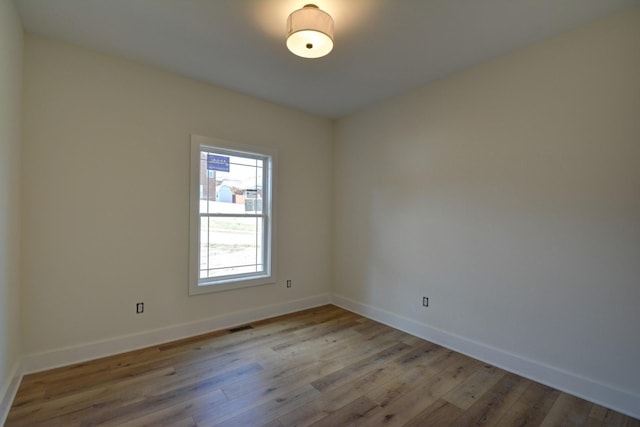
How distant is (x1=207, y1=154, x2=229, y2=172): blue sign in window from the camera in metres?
3.43

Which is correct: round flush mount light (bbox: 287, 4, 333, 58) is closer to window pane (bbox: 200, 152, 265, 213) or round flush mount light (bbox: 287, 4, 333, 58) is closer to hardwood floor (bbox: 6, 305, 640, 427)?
Result: window pane (bbox: 200, 152, 265, 213)

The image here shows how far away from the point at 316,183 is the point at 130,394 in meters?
3.08

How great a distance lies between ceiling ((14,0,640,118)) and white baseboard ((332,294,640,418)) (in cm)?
265

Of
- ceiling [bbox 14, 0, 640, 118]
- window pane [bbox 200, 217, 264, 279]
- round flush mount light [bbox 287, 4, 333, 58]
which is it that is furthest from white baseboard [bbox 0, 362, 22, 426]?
round flush mount light [bbox 287, 4, 333, 58]

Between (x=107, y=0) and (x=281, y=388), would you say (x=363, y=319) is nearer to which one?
(x=281, y=388)

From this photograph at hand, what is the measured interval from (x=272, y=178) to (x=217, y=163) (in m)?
0.70

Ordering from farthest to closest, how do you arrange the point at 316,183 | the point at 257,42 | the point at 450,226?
the point at 316,183
the point at 450,226
the point at 257,42

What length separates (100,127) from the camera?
271 cm

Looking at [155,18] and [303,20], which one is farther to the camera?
[155,18]

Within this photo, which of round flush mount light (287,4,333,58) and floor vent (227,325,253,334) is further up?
round flush mount light (287,4,333,58)

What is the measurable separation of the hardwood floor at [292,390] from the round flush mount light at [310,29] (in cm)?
253

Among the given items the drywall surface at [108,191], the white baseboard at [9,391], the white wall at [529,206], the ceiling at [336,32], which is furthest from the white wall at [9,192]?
the white wall at [529,206]

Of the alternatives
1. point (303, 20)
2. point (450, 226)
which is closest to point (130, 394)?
point (303, 20)

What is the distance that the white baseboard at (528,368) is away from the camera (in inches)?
81.9
